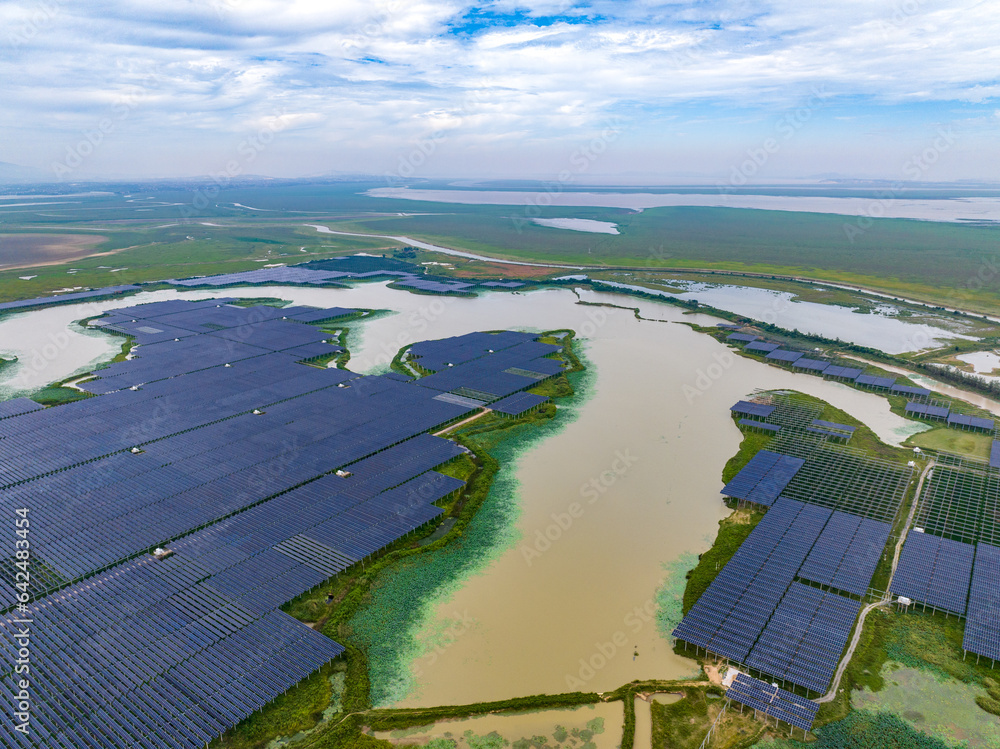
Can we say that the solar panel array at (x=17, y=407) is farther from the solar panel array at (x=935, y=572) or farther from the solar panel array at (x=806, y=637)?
the solar panel array at (x=935, y=572)

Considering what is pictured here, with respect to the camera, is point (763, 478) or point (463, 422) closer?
point (763, 478)

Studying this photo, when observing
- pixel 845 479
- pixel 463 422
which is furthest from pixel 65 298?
pixel 845 479

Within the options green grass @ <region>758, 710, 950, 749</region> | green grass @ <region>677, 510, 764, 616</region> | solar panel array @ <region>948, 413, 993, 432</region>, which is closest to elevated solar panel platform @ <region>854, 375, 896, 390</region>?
solar panel array @ <region>948, 413, 993, 432</region>

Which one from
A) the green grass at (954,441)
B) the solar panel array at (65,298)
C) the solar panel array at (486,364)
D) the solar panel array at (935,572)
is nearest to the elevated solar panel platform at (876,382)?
the green grass at (954,441)

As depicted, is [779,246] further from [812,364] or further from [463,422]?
[463,422]

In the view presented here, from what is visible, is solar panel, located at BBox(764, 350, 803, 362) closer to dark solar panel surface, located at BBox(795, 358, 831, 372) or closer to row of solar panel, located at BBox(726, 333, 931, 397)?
row of solar panel, located at BBox(726, 333, 931, 397)
